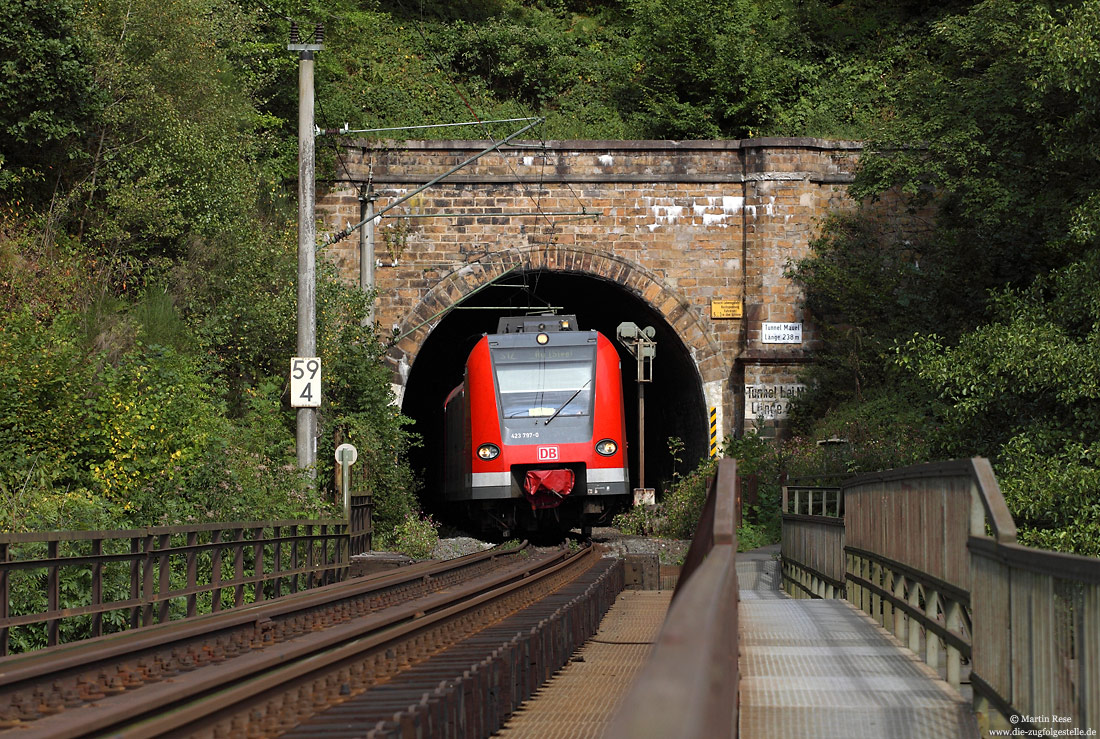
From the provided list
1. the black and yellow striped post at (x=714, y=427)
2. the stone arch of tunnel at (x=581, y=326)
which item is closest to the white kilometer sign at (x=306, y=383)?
the stone arch of tunnel at (x=581, y=326)

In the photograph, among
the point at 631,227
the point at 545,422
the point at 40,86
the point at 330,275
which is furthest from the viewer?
the point at 631,227

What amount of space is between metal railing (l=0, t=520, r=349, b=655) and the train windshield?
6.42 metres

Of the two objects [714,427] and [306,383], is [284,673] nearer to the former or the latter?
[306,383]

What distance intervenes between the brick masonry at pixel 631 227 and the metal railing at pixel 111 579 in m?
12.7

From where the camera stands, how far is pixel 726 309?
86.5ft

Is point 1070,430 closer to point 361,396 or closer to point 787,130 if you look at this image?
point 361,396

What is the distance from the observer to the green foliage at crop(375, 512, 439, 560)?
19.3 m

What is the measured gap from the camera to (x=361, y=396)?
2186 cm

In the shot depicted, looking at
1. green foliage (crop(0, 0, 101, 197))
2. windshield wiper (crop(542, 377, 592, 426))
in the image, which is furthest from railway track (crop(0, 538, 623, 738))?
green foliage (crop(0, 0, 101, 197))

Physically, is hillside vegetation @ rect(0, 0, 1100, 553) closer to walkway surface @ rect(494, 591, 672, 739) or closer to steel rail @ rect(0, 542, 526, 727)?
steel rail @ rect(0, 542, 526, 727)

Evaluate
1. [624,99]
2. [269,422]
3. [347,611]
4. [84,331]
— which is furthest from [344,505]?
[624,99]

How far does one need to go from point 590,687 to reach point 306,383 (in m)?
10.6

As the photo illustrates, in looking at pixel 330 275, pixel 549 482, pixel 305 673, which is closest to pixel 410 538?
pixel 549 482

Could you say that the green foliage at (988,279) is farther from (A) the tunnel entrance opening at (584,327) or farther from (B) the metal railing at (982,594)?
(B) the metal railing at (982,594)
